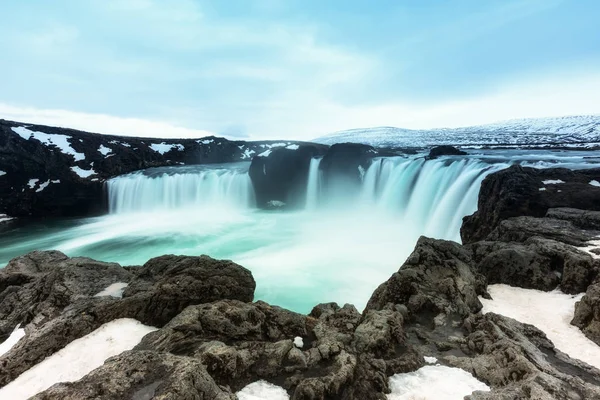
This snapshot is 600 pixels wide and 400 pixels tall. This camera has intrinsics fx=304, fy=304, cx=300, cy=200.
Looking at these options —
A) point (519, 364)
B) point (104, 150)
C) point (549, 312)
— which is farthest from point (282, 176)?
point (519, 364)

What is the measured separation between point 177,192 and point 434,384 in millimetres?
38283

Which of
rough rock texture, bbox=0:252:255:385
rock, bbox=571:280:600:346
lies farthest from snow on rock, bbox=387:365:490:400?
rough rock texture, bbox=0:252:255:385

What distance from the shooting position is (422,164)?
28.2 m

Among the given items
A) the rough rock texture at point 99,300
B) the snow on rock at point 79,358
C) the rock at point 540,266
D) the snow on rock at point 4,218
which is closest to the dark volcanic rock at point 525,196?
the rock at point 540,266

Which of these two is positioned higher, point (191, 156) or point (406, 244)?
point (191, 156)

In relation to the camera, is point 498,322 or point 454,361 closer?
point 454,361

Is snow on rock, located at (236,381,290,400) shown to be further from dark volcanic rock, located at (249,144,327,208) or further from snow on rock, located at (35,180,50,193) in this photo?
snow on rock, located at (35,180,50,193)

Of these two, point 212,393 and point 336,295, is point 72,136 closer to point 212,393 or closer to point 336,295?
point 336,295

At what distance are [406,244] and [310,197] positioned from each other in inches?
644

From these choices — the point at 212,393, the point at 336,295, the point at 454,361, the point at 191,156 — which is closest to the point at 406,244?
the point at 336,295

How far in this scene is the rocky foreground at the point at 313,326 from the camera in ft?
14.5

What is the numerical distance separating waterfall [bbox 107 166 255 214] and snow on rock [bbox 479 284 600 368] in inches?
1282

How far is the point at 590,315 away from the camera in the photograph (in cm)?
676

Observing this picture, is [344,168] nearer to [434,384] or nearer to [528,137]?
[434,384]
